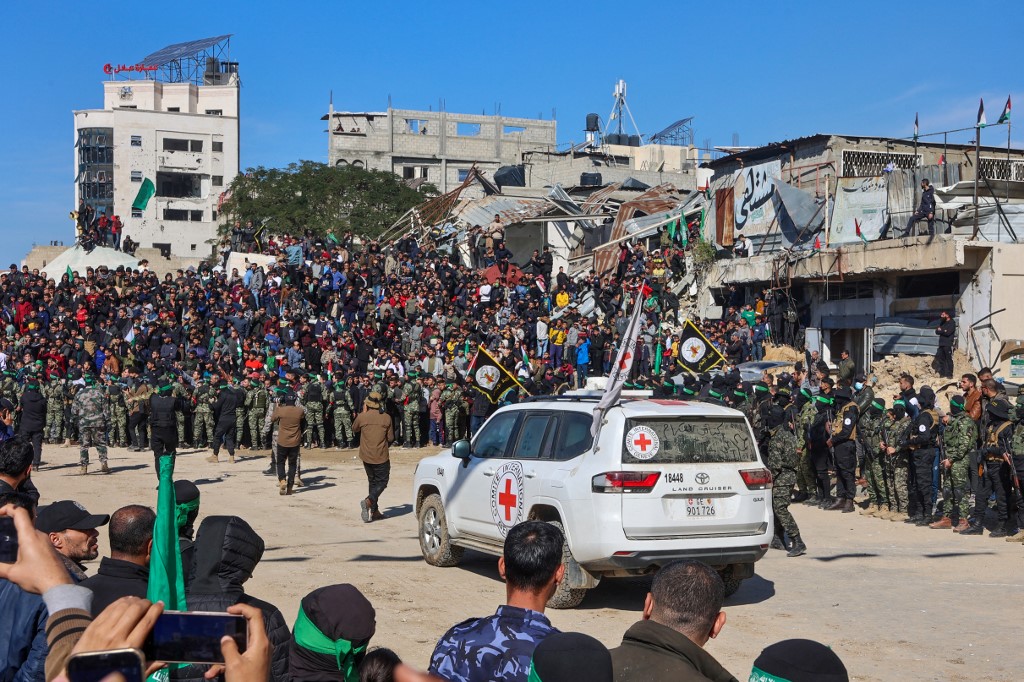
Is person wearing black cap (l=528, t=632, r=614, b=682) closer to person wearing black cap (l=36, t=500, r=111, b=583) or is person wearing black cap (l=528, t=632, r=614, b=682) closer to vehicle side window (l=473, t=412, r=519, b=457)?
person wearing black cap (l=36, t=500, r=111, b=583)

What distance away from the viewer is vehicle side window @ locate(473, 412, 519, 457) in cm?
1092

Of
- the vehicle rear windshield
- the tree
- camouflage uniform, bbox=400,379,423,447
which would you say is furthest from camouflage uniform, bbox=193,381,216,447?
the tree

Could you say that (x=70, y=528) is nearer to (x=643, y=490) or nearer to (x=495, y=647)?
(x=495, y=647)

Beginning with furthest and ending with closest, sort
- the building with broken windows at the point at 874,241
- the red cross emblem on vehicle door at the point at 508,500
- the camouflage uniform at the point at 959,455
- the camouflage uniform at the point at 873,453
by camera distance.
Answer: the building with broken windows at the point at 874,241, the camouflage uniform at the point at 873,453, the camouflage uniform at the point at 959,455, the red cross emblem on vehicle door at the point at 508,500

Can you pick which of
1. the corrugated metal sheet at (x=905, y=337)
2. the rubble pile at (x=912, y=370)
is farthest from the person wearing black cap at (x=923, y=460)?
the corrugated metal sheet at (x=905, y=337)

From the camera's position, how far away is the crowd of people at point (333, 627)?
2.73m

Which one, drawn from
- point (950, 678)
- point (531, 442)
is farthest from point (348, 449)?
point (950, 678)

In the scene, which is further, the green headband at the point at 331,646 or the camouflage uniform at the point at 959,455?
the camouflage uniform at the point at 959,455

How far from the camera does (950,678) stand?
7605mm

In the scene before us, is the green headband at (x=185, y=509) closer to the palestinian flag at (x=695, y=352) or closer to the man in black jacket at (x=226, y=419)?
the palestinian flag at (x=695, y=352)

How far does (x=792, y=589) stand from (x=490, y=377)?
971 cm

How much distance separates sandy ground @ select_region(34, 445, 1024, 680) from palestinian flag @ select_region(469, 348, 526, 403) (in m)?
3.32

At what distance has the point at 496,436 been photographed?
11148mm

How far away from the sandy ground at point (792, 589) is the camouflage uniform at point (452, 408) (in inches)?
306
